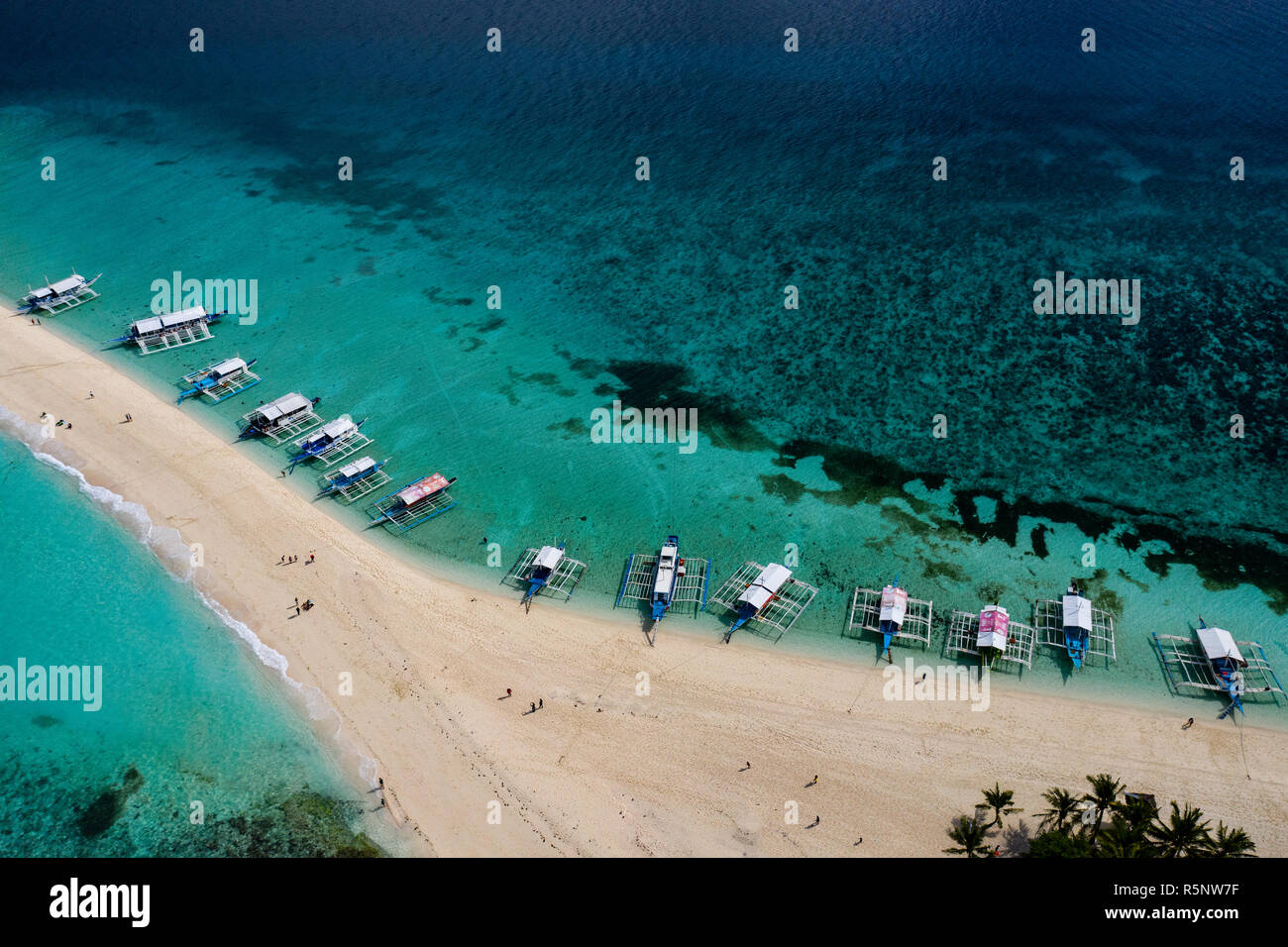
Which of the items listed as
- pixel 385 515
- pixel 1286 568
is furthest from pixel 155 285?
pixel 1286 568

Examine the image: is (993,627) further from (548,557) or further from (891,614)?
(548,557)

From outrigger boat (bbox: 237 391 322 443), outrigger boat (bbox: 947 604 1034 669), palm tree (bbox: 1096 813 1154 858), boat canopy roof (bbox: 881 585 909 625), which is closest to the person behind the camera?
palm tree (bbox: 1096 813 1154 858)

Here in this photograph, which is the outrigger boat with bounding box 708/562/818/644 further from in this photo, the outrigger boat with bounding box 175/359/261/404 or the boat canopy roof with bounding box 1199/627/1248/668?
the outrigger boat with bounding box 175/359/261/404

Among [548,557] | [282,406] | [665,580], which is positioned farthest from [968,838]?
[282,406]

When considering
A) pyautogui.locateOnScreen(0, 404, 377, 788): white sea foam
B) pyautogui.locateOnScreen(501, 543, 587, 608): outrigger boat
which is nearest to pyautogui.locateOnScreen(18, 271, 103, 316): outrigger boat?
pyautogui.locateOnScreen(0, 404, 377, 788): white sea foam

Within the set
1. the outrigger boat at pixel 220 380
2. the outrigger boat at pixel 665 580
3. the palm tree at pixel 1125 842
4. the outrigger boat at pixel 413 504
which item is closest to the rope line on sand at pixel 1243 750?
the palm tree at pixel 1125 842
